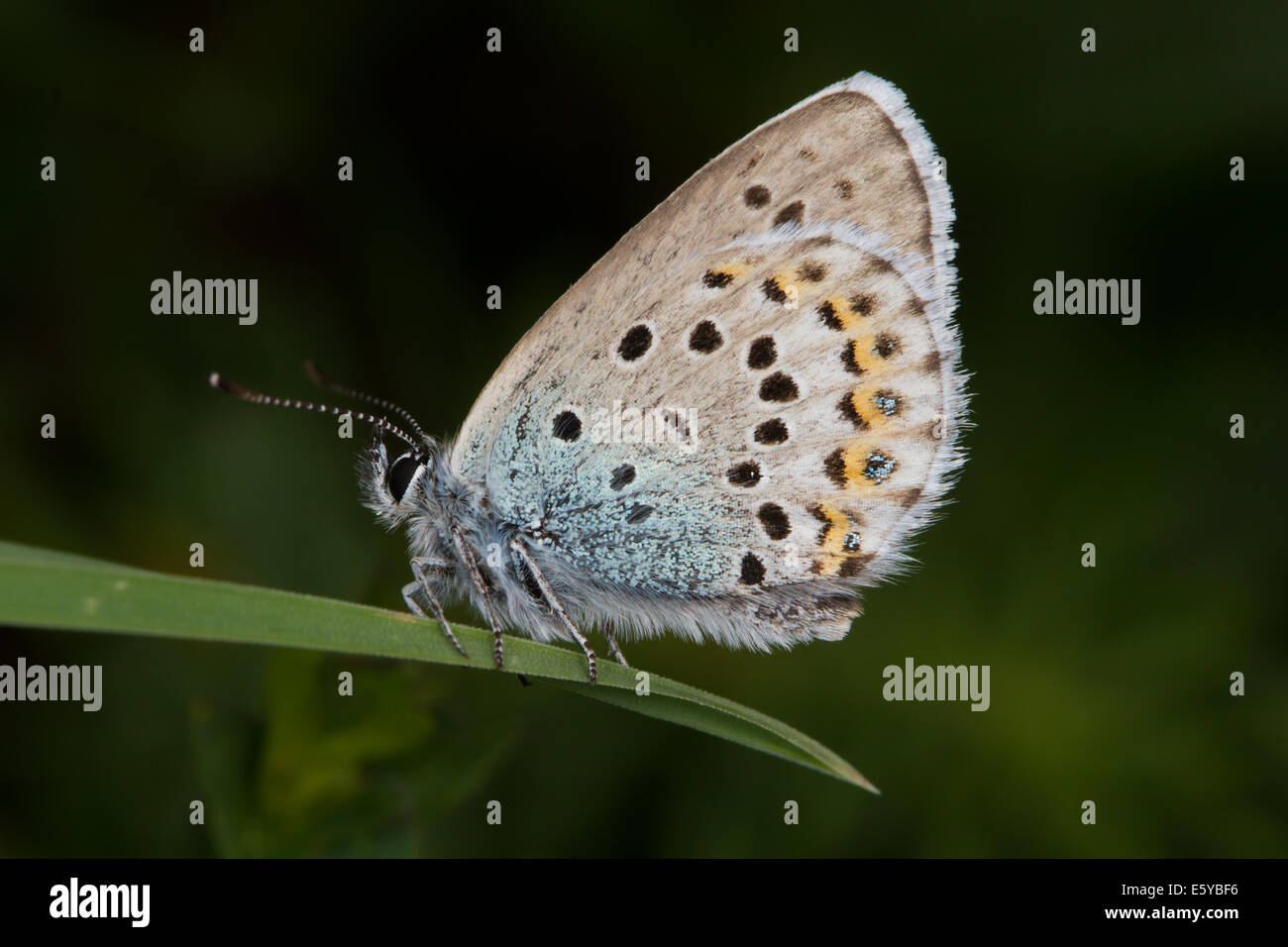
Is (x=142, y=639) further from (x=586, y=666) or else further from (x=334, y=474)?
(x=586, y=666)

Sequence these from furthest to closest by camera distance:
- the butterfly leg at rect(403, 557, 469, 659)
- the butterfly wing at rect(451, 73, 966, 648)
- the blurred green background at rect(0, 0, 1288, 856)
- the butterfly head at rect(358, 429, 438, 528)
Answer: the blurred green background at rect(0, 0, 1288, 856) < the butterfly head at rect(358, 429, 438, 528) < the butterfly wing at rect(451, 73, 966, 648) < the butterfly leg at rect(403, 557, 469, 659)

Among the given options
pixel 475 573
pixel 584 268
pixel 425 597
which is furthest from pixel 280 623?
pixel 584 268

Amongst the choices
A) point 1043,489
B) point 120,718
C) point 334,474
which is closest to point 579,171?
point 334,474

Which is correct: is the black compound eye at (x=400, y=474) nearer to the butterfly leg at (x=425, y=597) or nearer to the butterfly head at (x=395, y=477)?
the butterfly head at (x=395, y=477)

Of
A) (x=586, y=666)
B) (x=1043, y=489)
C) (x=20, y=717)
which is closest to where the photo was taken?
(x=586, y=666)

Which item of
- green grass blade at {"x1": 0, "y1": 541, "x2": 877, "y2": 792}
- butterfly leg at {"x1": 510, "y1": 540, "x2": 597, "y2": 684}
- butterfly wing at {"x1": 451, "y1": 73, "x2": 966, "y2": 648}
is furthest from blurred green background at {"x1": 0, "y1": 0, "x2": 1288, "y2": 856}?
green grass blade at {"x1": 0, "y1": 541, "x2": 877, "y2": 792}

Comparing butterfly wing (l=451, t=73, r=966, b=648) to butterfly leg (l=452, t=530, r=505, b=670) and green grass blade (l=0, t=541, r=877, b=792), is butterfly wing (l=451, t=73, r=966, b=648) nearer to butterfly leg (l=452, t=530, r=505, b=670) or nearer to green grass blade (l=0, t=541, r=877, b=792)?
butterfly leg (l=452, t=530, r=505, b=670)

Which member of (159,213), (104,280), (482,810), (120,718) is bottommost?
(482,810)
